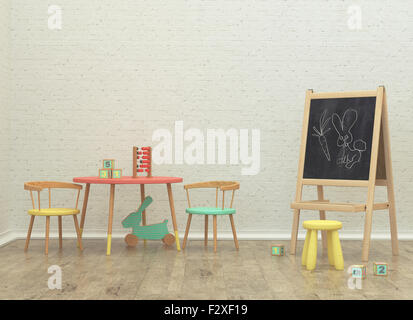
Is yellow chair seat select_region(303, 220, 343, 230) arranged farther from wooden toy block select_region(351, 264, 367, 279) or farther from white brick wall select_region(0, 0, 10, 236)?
white brick wall select_region(0, 0, 10, 236)

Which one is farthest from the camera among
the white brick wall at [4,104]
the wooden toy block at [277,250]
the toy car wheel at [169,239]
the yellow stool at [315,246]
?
the white brick wall at [4,104]

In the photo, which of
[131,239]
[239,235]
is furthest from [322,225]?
[131,239]

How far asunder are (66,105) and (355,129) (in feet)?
10.2

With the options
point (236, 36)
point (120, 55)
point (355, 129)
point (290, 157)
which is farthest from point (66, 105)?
point (355, 129)

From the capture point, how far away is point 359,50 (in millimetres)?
5867

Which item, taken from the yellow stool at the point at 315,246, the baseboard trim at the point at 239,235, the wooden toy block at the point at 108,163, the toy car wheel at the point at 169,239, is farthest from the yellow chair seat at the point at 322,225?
the wooden toy block at the point at 108,163

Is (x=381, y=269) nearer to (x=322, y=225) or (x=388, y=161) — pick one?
(x=322, y=225)

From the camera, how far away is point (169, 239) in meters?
5.14

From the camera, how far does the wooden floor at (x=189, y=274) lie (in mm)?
3342

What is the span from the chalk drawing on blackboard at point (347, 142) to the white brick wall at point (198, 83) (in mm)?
956

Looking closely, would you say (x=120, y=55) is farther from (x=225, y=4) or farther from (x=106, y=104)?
(x=225, y=4)

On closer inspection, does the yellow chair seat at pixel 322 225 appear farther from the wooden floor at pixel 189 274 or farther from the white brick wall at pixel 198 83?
the white brick wall at pixel 198 83

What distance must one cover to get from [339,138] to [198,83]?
5.77 feet

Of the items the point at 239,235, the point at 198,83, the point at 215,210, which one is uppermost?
the point at 198,83
